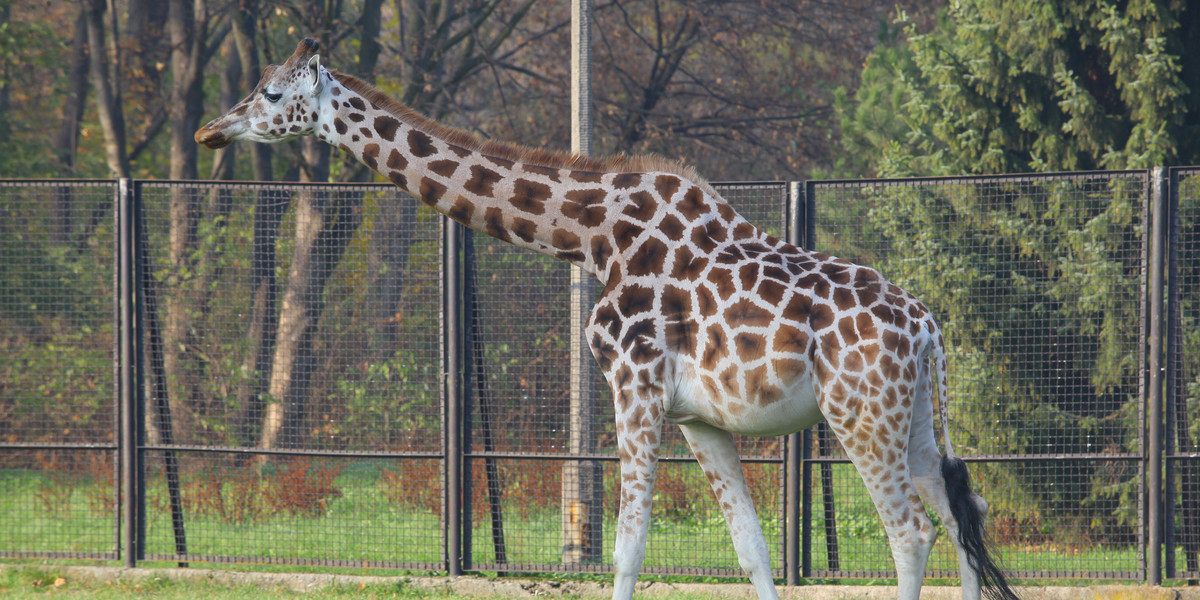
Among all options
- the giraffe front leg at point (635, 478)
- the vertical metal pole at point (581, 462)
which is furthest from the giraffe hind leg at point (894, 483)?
the vertical metal pole at point (581, 462)

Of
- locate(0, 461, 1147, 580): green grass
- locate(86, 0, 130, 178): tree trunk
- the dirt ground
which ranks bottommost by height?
the dirt ground

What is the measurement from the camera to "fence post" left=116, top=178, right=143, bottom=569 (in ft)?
22.3

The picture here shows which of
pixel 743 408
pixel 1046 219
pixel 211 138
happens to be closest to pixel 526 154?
pixel 211 138

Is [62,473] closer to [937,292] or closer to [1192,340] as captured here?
[937,292]

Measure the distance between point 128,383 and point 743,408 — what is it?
4.34m

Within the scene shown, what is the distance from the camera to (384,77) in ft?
49.6

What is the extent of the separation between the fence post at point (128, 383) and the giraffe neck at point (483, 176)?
253 centimetres

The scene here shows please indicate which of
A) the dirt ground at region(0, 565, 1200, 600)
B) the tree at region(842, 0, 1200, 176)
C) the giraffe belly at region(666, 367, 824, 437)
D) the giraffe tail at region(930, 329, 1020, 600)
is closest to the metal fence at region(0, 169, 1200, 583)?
the dirt ground at region(0, 565, 1200, 600)

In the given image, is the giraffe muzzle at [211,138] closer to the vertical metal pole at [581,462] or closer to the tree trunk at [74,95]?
the vertical metal pole at [581,462]

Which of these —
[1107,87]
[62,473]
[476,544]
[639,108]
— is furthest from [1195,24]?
[62,473]

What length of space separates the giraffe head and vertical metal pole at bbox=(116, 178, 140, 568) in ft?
7.38

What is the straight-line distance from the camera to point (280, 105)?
4895 mm

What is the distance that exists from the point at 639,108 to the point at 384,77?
3664 mm

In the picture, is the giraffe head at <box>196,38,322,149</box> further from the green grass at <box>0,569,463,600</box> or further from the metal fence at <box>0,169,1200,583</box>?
the green grass at <box>0,569,463,600</box>
